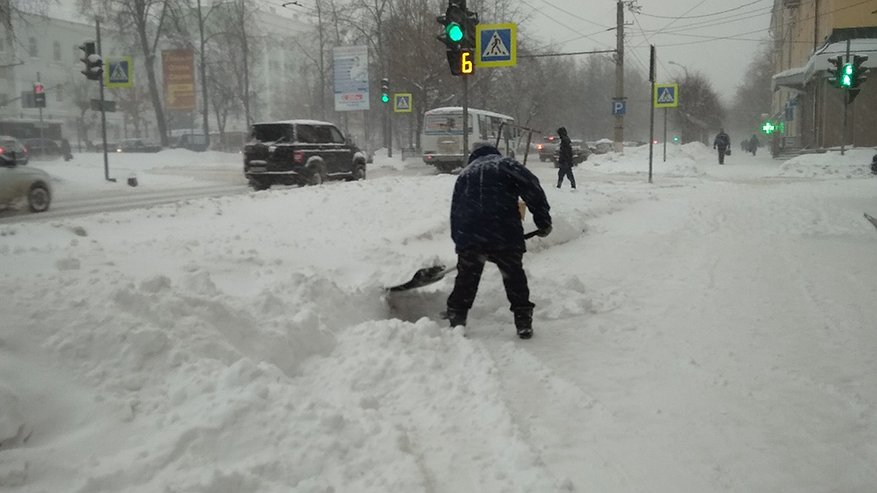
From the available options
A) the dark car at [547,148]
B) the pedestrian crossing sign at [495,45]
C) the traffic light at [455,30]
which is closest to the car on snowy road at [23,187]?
the traffic light at [455,30]

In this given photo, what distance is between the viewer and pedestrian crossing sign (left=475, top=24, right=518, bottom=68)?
12664 millimetres

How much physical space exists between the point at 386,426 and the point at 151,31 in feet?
163

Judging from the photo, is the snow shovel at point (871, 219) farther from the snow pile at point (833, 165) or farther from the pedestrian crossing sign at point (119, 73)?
the pedestrian crossing sign at point (119, 73)

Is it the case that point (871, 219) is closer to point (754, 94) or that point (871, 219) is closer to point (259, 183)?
point (259, 183)

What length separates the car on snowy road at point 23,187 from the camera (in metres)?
13.4

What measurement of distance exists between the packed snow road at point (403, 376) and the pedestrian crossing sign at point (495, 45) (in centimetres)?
577

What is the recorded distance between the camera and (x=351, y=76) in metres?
34.1

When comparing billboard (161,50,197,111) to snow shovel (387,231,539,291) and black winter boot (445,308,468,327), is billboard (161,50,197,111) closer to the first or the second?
snow shovel (387,231,539,291)

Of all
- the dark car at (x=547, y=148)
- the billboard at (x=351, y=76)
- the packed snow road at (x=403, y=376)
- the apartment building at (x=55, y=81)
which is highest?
the apartment building at (x=55, y=81)

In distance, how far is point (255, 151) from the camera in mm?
17766

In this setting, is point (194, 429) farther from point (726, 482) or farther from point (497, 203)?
point (497, 203)

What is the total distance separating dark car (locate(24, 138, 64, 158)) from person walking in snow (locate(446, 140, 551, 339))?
44491mm

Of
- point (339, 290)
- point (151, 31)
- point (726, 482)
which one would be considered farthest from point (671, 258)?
point (151, 31)

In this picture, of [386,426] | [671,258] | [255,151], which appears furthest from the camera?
[255,151]
